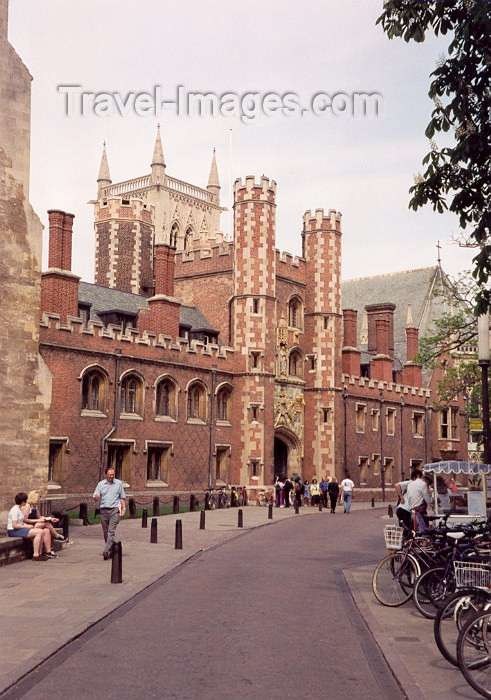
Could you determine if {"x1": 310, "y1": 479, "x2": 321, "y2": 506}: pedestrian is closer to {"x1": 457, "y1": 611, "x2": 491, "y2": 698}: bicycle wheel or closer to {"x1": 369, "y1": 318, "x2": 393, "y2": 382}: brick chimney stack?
{"x1": 369, "y1": 318, "x2": 393, "y2": 382}: brick chimney stack

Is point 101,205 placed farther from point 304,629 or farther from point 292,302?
point 304,629

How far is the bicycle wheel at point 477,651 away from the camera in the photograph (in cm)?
667

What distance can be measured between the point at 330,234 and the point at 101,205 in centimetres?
1479

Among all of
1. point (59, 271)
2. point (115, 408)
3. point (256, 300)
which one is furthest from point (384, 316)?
point (59, 271)

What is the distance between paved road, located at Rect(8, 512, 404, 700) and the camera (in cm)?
696

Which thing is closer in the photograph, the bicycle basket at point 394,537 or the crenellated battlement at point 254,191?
the bicycle basket at point 394,537

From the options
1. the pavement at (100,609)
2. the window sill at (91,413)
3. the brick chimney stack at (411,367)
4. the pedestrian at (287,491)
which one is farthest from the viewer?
the brick chimney stack at (411,367)

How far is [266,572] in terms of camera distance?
1466 centimetres

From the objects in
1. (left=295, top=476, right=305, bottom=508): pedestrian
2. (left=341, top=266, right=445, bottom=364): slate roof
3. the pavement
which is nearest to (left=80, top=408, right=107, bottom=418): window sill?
(left=295, top=476, right=305, bottom=508): pedestrian

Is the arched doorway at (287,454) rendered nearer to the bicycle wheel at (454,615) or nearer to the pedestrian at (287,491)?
the pedestrian at (287,491)

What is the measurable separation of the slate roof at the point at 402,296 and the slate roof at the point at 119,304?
21.5 meters

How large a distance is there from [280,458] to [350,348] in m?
9.03

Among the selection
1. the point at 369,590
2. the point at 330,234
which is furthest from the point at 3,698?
the point at 330,234

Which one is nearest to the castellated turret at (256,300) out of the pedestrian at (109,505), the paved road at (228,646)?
the pedestrian at (109,505)
